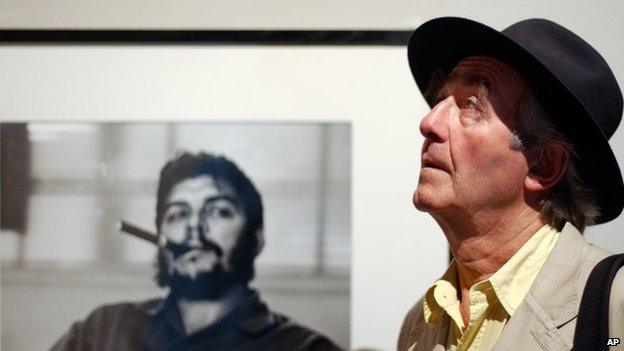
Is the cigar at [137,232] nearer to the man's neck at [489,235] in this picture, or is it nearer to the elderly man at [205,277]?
the elderly man at [205,277]

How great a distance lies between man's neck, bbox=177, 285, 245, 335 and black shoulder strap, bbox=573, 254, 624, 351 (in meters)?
0.53

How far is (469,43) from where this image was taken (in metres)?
0.99

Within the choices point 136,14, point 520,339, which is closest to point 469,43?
point 520,339

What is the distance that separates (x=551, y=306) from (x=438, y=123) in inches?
9.4

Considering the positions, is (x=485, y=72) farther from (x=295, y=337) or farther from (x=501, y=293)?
(x=295, y=337)

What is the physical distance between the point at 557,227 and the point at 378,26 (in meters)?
0.43

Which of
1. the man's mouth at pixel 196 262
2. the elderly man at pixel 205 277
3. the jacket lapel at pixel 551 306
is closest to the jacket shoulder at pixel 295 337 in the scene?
the elderly man at pixel 205 277

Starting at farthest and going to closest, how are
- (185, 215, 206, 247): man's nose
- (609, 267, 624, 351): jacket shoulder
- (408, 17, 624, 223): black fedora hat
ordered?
1. (185, 215, 206, 247): man's nose
2. (408, 17, 624, 223): black fedora hat
3. (609, 267, 624, 351): jacket shoulder

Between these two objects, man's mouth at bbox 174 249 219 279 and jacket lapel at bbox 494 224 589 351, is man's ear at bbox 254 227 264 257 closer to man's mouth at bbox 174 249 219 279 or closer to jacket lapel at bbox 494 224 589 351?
man's mouth at bbox 174 249 219 279

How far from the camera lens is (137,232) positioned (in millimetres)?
1212

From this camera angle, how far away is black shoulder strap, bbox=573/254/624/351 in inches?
31.7

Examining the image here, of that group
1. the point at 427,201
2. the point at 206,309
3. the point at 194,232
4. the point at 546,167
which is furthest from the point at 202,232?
the point at 546,167

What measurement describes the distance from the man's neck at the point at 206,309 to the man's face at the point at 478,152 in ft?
1.24

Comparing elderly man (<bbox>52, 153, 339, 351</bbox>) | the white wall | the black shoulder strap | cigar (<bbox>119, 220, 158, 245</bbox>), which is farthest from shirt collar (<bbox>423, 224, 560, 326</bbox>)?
cigar (<bbox>119, 220, 158, 245</bbox>)
